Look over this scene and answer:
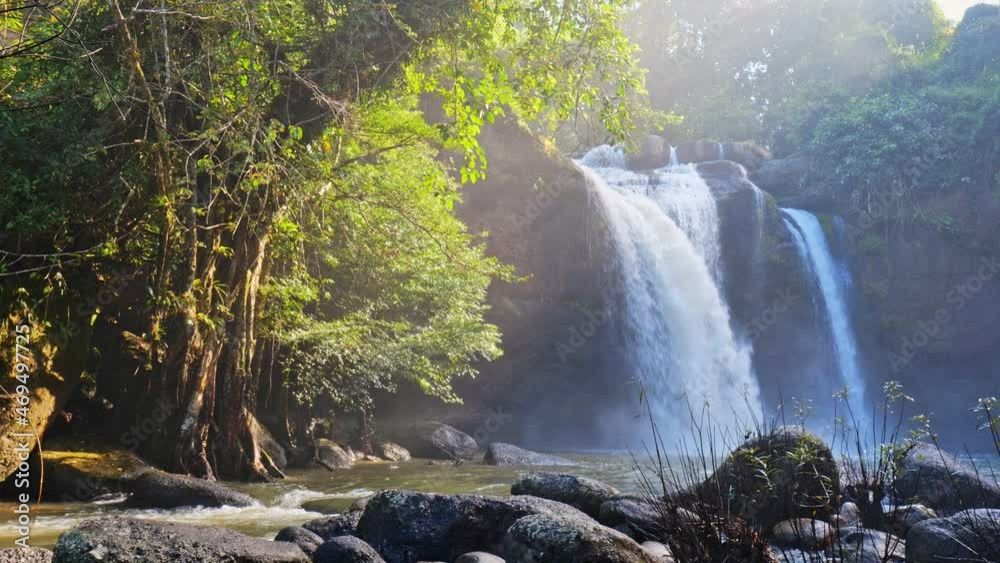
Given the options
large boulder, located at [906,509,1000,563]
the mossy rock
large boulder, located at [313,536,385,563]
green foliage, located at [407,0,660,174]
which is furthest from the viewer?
green foliage, located at [407,0,660,174]

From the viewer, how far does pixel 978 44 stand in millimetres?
29000

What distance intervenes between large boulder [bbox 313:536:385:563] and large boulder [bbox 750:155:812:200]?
23.7m

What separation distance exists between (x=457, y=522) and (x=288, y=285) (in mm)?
6203

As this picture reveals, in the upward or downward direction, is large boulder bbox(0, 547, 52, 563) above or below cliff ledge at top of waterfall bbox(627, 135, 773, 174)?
below

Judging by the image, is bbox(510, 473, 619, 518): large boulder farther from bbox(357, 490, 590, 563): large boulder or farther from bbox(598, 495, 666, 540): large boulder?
bbox(357, 490, 590, 563): large boulder

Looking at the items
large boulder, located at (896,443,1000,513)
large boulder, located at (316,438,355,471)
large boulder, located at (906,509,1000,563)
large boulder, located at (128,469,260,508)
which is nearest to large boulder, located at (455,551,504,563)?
large boulder, located at (906,509,1000,563)

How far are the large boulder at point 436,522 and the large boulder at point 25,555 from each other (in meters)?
2.15

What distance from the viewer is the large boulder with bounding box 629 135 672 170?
1072 inches

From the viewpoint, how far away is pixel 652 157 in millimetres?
27297

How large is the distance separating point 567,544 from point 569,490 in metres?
2.79

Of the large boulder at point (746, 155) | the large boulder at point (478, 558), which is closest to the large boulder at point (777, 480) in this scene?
the large boulder at point (478, 558)

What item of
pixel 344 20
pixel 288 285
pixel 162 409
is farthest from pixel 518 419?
pixel 344 20

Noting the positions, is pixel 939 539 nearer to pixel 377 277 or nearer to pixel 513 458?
pixel 513 458

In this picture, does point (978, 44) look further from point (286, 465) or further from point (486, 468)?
point (286, 465)
